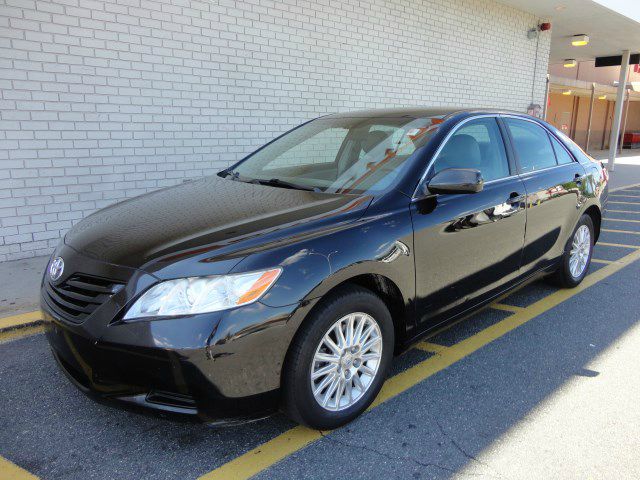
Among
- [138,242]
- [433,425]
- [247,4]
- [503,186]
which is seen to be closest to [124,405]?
[138,242]

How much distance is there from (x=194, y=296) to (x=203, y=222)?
57 centimetres

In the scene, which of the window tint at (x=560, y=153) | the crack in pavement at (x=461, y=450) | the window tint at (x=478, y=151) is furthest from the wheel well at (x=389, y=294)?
the window tint at (x=560, y=153)

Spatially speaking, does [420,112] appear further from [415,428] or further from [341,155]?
[415,428]

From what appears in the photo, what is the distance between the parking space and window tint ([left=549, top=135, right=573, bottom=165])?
5.06ft

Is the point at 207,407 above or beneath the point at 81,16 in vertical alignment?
beneath

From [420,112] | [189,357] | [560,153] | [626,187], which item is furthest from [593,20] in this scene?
[189,357]

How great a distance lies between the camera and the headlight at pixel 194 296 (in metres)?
2.15

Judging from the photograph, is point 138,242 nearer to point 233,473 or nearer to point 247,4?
point 233,473

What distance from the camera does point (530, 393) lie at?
9.80ft

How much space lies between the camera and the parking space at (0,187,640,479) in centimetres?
234

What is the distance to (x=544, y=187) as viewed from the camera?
396 centimetres

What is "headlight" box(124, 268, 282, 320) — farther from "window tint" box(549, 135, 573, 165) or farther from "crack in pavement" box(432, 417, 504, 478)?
"window tint" box(549, 135, 573, 165)

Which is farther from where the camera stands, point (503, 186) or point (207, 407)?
point (503, 186)

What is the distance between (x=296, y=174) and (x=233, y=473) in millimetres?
1889
